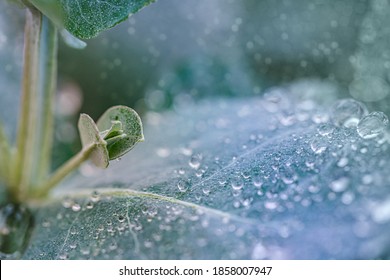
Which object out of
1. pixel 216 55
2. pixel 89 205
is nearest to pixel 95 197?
pixel 89 205

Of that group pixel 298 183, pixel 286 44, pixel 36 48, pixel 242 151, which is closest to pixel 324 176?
pixel 298 183

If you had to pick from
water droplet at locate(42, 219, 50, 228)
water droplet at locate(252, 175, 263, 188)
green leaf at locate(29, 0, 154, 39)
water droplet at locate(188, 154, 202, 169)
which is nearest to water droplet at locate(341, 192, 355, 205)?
water droplet at locate(252, 175, 263, 188)

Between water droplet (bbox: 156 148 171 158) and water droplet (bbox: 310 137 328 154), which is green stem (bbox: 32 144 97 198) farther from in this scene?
water droplet (bbox: 310 137 328 154)

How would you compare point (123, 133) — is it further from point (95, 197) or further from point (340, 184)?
point (340, 184)

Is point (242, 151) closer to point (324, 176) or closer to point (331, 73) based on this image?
point (324, 176)

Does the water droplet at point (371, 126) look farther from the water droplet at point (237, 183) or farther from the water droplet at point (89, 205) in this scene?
the water droplet at point (89, 205)
